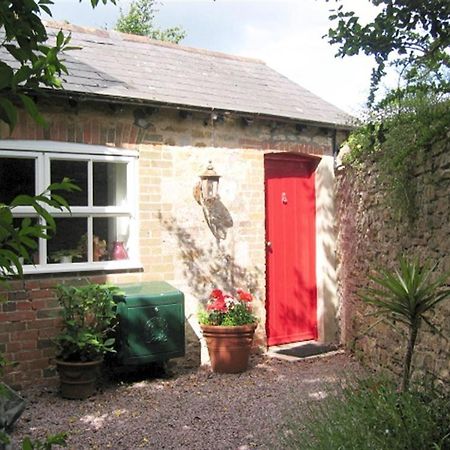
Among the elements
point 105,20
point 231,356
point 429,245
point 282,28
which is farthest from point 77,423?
point 105,20

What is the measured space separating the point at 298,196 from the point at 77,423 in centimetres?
444

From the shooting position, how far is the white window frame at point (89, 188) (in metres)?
5.47

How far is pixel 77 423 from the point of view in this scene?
180 inches

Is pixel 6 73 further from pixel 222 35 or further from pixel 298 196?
pixel 222 35

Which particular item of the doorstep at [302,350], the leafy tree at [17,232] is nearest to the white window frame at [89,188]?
the doorstep at [302,350]

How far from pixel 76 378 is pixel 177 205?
2376 mm

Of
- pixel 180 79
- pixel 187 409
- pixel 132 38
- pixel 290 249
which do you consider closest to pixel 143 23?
pixel 132 38

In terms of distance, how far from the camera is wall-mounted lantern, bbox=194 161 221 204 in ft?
20.9

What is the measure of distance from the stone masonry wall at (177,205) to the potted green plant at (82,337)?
1.21 ft

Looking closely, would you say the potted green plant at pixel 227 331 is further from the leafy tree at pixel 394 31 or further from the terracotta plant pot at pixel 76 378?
the leafy tree at pixel 394 31

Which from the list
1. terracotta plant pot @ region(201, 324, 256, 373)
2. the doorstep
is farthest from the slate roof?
the doorstep

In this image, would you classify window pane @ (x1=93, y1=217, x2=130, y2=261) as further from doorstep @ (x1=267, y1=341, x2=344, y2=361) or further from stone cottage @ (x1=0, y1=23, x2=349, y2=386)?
doorstep @ (x1=267, y1=341, x2=344, y2=361)

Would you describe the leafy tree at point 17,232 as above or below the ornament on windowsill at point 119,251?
above

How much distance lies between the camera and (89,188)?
19.3 feet
